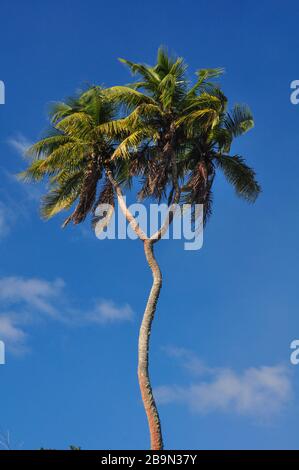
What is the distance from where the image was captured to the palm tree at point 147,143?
102 feet

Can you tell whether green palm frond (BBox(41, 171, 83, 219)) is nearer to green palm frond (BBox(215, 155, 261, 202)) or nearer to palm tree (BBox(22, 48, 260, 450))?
palm tree (BBox(22, 48, 260, 450))

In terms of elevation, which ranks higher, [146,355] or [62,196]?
[62,196]

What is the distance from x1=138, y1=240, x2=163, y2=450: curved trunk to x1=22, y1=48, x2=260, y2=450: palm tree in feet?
0.38

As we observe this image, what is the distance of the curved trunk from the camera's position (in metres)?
26.6

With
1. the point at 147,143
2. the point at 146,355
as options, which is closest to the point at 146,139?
the point at 147,143

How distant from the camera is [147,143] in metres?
31.9

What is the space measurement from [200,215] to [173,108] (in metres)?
4.45

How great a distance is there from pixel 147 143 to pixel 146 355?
8.94m

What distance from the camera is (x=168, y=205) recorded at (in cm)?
3120

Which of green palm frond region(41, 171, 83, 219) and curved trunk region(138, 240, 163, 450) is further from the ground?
green palm frond region(41, 171, 83, 219)

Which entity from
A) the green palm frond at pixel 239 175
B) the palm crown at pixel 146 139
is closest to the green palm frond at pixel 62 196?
the palm crown at pixel 146 139

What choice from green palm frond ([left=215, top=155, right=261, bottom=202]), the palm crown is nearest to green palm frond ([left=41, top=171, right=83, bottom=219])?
the palm crown

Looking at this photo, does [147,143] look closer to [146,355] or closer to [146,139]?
[146,139]
